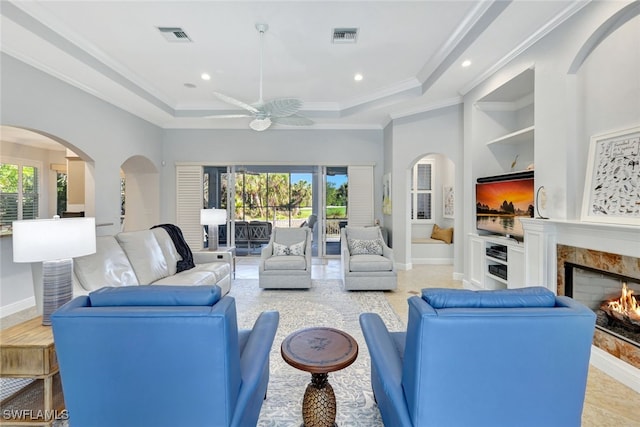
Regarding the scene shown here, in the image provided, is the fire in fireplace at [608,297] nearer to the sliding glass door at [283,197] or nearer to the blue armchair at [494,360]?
the blue armchair at [494,360]

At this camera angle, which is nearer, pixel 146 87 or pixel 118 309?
pixel 118 309

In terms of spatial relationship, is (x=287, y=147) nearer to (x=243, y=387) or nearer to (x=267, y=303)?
(x=267, y=303)

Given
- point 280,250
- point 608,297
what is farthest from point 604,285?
point 280,250

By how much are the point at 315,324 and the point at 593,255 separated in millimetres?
2708

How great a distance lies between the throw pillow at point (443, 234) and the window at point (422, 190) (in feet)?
1.46

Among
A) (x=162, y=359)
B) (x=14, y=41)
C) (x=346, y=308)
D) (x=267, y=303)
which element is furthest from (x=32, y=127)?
(x=346, y=308)

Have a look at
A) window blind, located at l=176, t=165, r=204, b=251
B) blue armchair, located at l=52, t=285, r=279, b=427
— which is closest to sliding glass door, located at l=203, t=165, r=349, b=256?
window blind, located at l=176, t=165, r=204, b=251

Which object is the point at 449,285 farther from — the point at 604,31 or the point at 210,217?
the point at 210,217

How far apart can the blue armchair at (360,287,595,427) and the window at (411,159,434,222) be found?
20.3 ft

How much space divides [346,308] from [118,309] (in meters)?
2.97

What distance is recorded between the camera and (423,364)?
3.86 feet

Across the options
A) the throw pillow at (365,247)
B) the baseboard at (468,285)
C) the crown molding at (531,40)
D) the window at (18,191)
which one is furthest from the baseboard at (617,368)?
the window at (18,191)

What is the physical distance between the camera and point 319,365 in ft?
4.83

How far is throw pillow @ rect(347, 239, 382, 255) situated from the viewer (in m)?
4.84
